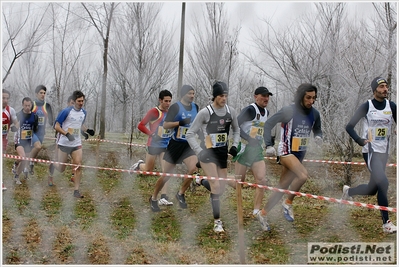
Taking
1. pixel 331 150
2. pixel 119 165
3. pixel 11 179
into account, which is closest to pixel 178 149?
pixel 331 150

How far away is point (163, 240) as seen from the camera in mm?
3705

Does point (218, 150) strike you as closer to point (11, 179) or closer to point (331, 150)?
point (331, 150)

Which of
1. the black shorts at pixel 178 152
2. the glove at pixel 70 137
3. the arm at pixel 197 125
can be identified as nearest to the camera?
the arm at pixel 197 125

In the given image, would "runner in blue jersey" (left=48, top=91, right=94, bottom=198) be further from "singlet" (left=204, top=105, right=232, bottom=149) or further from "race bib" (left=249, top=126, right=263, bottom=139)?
"race bib" (left=249, top=126, right=263, bottom=139)

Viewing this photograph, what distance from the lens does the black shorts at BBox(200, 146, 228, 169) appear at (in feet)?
13.0

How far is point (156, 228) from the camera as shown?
4164 millimetres

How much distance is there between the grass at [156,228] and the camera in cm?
333

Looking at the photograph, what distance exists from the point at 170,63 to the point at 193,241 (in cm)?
1009

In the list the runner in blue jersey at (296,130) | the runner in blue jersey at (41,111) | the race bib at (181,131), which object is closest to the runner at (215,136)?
the runner in blue jersey at (296,130)

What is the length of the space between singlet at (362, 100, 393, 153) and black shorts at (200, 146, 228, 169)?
127cm

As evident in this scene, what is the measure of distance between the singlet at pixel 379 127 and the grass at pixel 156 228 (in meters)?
0.74

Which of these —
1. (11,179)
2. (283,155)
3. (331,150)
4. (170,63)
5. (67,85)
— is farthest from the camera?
(67,85)

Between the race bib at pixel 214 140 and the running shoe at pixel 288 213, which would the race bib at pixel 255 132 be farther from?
the running shoe at pixel 288 213

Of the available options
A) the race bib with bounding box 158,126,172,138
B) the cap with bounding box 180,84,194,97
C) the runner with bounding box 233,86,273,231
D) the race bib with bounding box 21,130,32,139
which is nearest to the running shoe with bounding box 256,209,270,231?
the runner with bounding box 233,86,273,231
